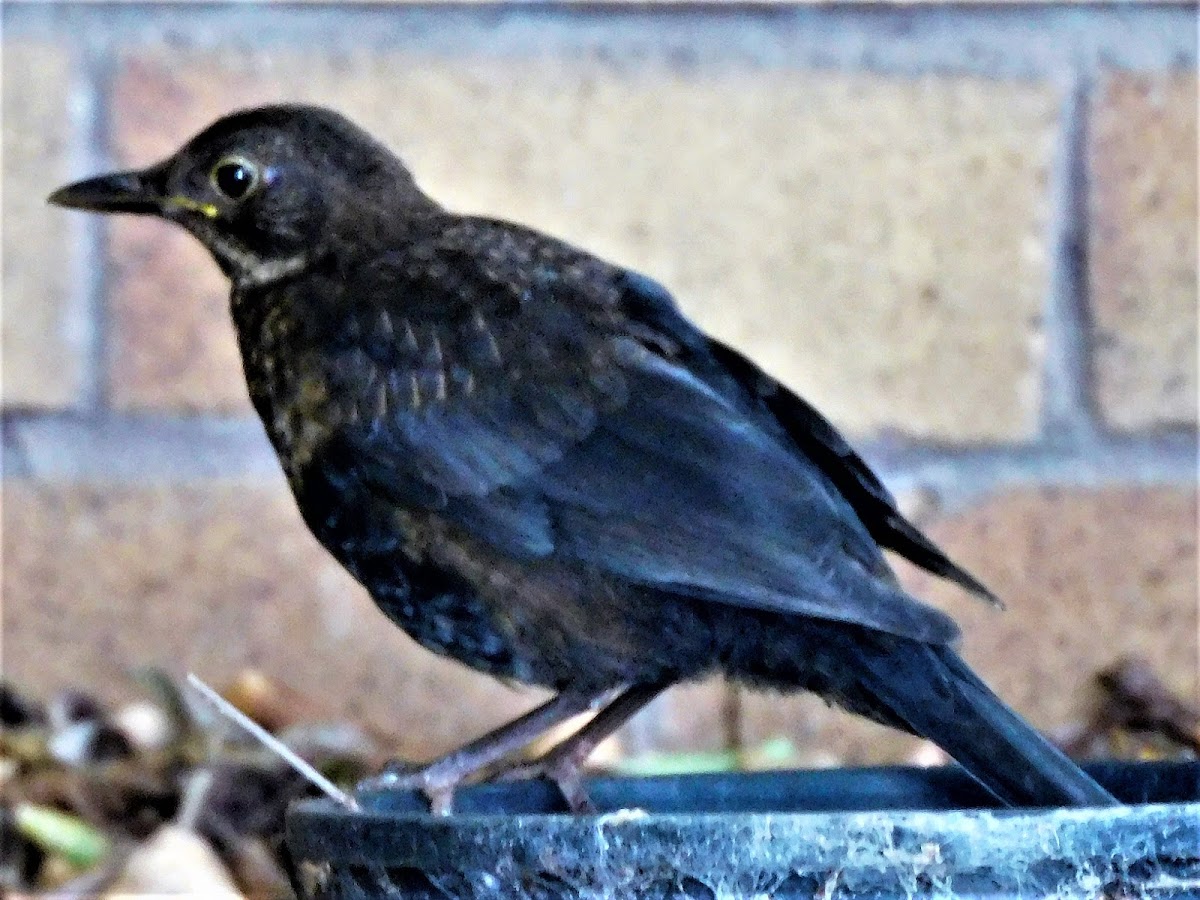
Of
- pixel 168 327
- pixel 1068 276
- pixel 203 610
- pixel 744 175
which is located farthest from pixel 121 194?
pixel 1068 276

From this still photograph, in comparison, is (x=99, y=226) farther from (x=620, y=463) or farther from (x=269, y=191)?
(x=620, y=463)

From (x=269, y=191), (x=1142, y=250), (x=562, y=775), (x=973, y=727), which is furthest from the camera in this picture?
(x=1142, y=250)

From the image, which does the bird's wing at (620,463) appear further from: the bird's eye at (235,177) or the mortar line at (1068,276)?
the mortar line at (1068,276)

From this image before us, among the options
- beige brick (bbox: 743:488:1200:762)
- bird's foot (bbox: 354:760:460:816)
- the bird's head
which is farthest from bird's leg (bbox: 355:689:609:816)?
beige brick (bbox: 743:488:1200:762)

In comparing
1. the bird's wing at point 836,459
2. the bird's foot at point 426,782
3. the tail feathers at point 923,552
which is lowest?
the bird's foot at point 426,782

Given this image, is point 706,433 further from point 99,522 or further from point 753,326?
point 99,522

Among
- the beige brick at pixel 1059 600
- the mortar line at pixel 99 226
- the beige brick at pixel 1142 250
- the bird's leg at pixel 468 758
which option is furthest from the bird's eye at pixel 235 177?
the beige brick at pixel 1142 250

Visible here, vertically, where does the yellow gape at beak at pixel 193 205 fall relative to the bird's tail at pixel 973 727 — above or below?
above
